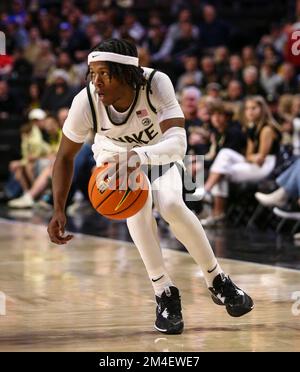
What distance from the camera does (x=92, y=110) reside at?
5180 millimetres

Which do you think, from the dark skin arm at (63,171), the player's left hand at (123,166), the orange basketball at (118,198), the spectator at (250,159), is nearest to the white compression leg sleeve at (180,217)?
the orange basketball at (118,198)

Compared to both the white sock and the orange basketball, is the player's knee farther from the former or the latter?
the white sock

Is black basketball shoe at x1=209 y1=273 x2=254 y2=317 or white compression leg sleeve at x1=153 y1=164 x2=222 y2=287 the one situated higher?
white compression leg sleeve at x1=153 y1=164 x2=222 y2=287

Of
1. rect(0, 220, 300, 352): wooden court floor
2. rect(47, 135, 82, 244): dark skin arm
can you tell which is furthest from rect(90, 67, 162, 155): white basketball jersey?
rect(0, 220, 300, 352): wooden court floor

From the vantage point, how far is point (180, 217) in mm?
5117

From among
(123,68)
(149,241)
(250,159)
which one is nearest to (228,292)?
(149,241)

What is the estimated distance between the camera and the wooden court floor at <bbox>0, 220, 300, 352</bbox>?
4.86 meters

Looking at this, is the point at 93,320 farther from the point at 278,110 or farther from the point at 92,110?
the point at 278,110

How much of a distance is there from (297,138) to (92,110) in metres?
5.39

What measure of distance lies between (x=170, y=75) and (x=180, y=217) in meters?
11.0

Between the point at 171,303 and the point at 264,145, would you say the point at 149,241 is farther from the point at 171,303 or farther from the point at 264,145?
the point at 264,145

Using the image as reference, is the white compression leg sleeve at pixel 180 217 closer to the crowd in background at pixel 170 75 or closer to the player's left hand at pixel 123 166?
the player's left hand at pixel 123 166

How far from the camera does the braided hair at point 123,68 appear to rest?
16.7ft

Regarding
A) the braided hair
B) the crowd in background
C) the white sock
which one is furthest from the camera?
the crowd in background
